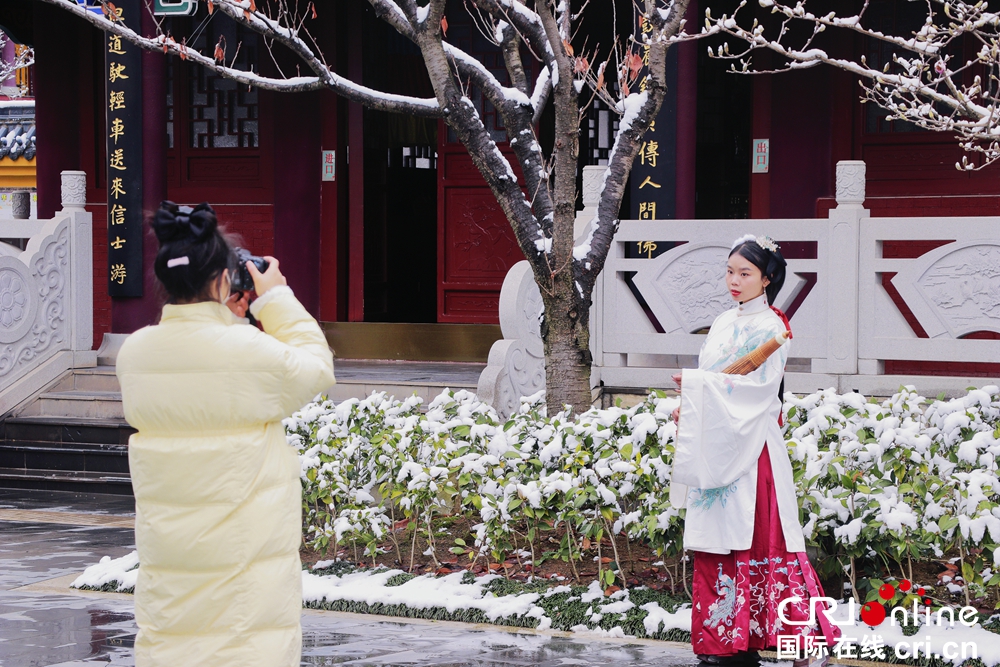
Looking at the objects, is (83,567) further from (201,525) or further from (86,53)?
(86,53)

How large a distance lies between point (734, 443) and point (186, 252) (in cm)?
236

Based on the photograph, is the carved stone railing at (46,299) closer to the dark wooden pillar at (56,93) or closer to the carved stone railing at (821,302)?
the dark wooden pillar at (56,93)

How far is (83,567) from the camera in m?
6.83

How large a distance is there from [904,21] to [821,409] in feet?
19.3

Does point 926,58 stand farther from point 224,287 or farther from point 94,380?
point 94,380

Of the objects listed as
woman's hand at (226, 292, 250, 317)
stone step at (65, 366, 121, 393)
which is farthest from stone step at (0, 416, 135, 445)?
woman's hand at (226, 292, 250, 317)

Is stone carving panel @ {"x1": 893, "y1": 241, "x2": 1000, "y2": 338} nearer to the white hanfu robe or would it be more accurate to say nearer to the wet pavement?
the white hanfu robe

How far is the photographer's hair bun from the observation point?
9.84 ft

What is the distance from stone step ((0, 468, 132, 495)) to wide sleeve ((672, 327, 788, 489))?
20.0ft

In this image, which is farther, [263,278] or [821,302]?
[821,302]

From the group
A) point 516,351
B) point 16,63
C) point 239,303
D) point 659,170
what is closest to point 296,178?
point 659,170

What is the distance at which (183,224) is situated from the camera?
3000 mm

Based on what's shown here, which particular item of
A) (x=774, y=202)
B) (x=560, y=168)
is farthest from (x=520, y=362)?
(x=774, y=202)

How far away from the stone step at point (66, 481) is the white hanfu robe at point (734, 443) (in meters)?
6.08
